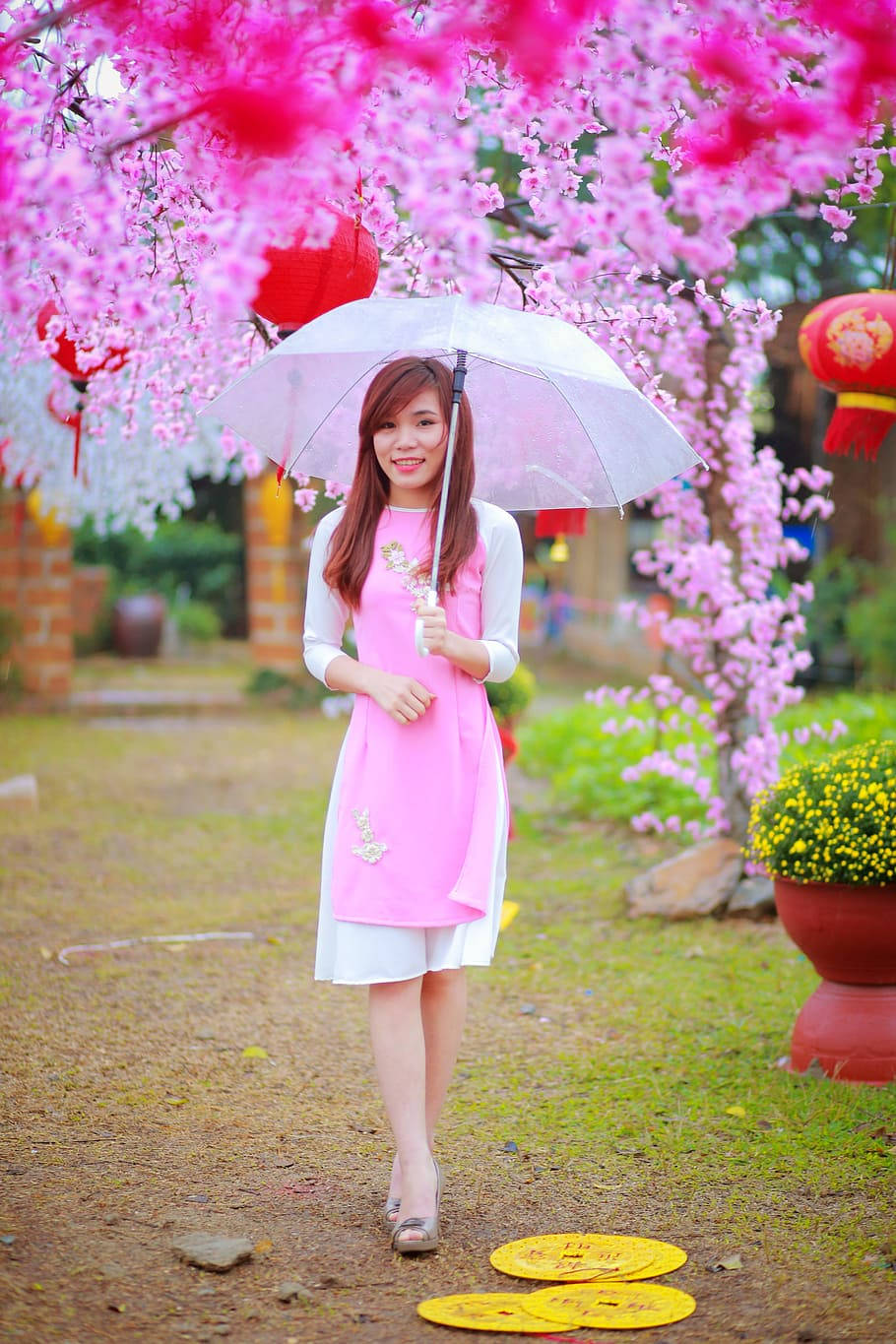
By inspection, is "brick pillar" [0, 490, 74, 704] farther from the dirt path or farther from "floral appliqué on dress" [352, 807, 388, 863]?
"floral appliqué on dress" [352, 807, 388, 863]

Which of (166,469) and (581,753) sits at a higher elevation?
(166,469)

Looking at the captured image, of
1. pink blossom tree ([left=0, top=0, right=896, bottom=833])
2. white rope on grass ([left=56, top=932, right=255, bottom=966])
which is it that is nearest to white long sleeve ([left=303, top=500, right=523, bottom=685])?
pink blossom tree ([left=0, top=0, right=896, bottom=833])

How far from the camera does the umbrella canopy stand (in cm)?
278

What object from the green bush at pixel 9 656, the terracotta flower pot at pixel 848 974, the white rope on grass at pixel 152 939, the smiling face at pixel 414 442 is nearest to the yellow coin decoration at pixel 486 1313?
the terracotta flower pot at pixel 848 974

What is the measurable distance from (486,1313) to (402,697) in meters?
1.13

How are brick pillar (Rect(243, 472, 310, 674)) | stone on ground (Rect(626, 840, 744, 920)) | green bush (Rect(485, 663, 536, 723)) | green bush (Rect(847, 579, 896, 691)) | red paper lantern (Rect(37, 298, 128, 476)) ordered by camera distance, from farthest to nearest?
brick pillar (Rect(243, 472, 310, 674)) → green bush (Rect(847, 579, 896, 691)) → green bush (Rect(485, 663, 536, 723)) → stone on ground (Rect(626, 840, 744, 920)) → red paper lantern (Rect(37, 298, 128, 476))

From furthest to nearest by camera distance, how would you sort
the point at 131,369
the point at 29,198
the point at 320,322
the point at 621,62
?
1. the point at 131,369
2. the point at 320,322
3. the point at 621,62
4. the point at 29,198

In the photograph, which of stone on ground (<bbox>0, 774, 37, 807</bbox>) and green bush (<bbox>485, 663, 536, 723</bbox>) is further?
stone on ground (<bbox>0, 774, 37, 807</bbox>)

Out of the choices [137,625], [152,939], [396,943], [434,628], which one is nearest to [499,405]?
[434,628]

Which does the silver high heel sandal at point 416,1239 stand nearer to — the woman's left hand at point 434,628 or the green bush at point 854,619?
the woman's left hand at point 434,628

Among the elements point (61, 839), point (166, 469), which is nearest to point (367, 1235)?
point (61, 839)

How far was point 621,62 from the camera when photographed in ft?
8.77

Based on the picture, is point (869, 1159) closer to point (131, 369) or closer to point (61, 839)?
point (131, 369)

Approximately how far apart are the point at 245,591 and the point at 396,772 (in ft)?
54.2
